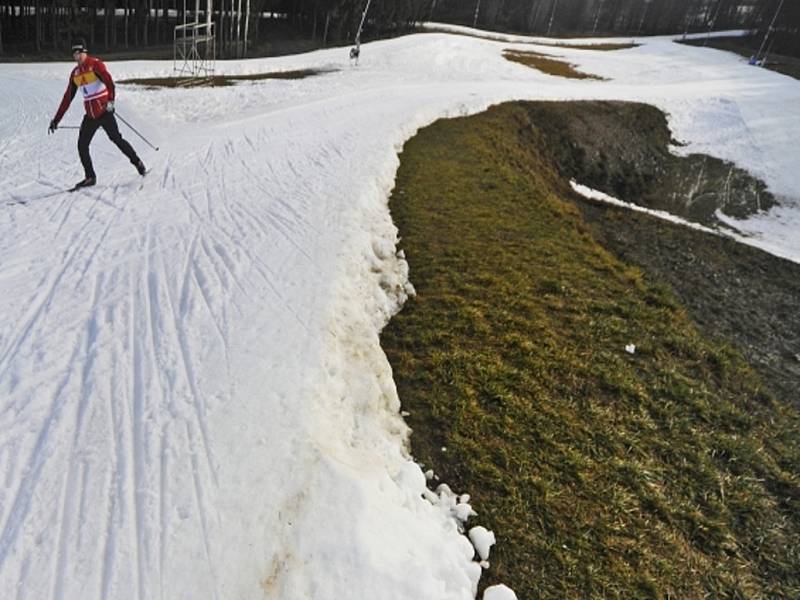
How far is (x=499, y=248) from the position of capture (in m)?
9.73

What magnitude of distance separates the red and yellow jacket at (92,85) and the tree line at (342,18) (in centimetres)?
2494

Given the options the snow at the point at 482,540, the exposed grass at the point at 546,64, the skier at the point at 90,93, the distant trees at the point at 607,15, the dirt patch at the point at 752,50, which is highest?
the distant trees at the point at 607,15

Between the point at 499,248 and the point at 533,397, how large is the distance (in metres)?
4.18

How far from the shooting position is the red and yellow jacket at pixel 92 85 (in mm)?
8398

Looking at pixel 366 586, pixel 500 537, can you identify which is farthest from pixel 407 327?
pixel 366 586

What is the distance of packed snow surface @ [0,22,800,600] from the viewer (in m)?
3.60

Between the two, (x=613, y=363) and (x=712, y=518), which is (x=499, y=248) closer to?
(x=613, y=363)

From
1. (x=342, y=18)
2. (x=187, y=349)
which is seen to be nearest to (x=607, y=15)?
(x=342, y=18)

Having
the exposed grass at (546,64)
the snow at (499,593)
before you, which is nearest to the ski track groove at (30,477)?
the snow at (499,593)

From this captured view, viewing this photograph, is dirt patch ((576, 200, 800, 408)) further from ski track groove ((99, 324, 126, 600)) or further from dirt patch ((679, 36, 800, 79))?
dirt patch ((679, 36, 800, 79))

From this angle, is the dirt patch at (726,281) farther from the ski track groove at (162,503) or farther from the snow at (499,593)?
the ski track groove at (162,503)

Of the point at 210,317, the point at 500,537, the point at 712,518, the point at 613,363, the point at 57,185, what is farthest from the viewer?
the point at 57,185

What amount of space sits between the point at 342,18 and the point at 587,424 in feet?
168

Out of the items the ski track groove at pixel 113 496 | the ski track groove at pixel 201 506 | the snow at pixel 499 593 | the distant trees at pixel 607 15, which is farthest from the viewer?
the distant trees at pixel 607 15
